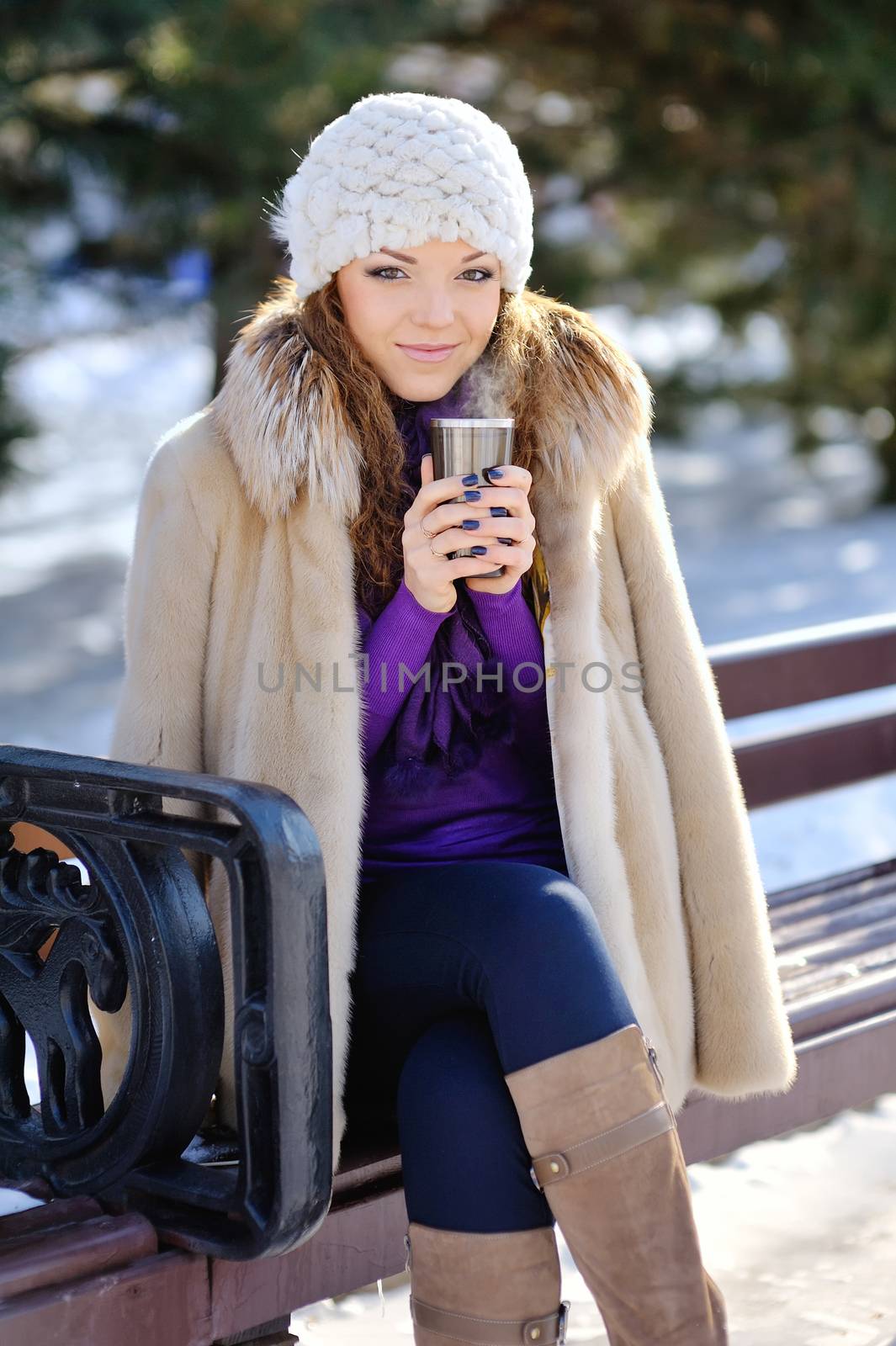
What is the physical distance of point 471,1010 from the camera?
201 centimetres

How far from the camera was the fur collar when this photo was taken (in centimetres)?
213

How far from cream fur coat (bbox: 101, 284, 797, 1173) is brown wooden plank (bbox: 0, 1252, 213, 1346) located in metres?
0.28

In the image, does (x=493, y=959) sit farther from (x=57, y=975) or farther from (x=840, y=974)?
(x=840, y=974)

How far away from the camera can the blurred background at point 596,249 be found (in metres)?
5.48

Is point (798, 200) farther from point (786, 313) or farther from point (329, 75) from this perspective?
point (329, 75)

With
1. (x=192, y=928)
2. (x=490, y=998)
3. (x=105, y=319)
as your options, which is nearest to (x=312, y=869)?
(x=192, y=928)

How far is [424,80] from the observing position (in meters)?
8.39

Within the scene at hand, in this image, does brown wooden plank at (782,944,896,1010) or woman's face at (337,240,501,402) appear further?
brown wooden plank at (782,944,896,1010)

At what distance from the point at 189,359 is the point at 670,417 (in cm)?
597

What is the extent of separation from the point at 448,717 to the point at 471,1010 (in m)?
0.40

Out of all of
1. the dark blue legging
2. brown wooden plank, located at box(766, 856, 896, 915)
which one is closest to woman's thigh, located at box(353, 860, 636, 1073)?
the dark blue legging

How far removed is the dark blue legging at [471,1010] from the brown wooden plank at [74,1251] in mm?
315

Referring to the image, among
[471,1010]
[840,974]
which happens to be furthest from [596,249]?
[471,1010]

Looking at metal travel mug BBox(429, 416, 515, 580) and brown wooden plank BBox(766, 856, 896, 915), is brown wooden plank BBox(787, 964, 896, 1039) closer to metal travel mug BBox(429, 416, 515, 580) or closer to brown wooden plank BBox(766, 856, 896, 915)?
brown wooden plank BBox(766, 856, 896, 915)
